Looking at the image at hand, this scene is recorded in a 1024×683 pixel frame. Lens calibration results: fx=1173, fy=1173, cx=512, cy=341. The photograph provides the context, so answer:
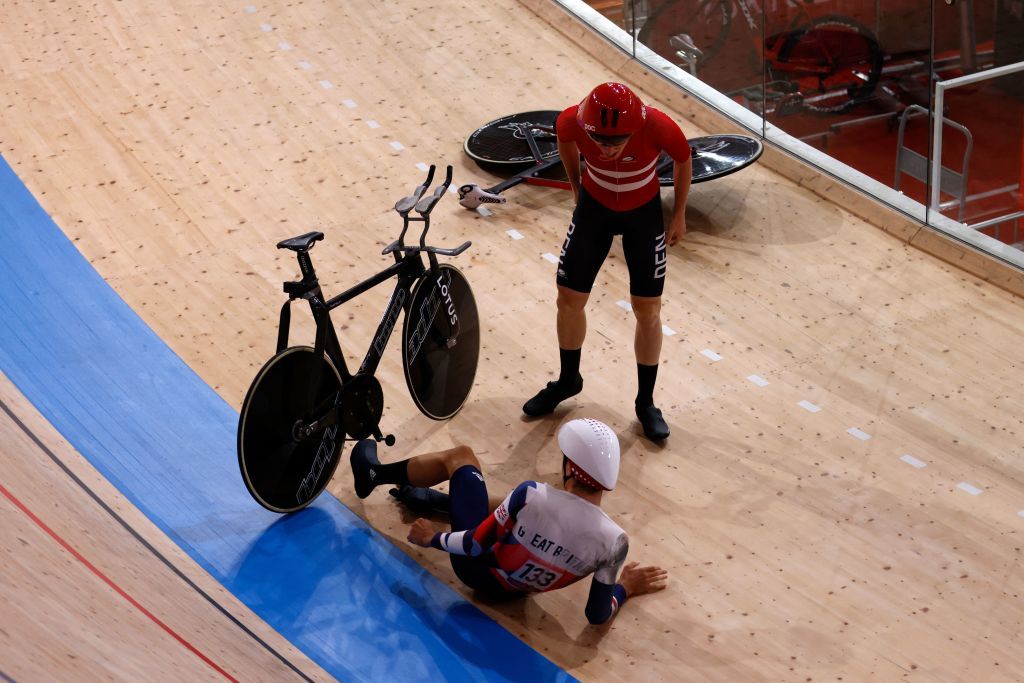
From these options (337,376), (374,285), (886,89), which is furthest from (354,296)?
(886,89)

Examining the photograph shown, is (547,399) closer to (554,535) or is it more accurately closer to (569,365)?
(569,365)

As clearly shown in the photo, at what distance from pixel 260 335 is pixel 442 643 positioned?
1.77 meters

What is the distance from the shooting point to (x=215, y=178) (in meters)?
5.78

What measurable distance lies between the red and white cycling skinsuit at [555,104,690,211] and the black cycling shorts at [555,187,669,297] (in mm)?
36

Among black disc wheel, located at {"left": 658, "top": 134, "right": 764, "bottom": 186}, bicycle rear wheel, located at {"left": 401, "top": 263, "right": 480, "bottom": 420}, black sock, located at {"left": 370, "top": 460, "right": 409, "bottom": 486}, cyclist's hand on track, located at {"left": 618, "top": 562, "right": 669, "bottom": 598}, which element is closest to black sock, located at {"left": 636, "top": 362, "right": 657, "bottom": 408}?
bicycle rear wheel, located at {"left": 401, "top": 263, "right": 480, "bottom": 420}

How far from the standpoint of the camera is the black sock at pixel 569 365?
4250 millimetres

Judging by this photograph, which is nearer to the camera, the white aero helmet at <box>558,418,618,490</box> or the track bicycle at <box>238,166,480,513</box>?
the white aero helmet at <box>558,418,618,490</box>

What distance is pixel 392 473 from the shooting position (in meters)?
3.74

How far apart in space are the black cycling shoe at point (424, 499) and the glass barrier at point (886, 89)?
2897mm

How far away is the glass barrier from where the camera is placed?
558 centimetres

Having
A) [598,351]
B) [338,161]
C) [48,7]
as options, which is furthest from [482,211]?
[48,7]

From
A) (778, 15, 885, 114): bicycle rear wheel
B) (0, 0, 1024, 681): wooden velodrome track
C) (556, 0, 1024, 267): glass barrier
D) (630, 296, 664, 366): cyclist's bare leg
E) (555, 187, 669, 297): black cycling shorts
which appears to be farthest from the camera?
(778, 15, 885, 114): bicycle rear wheel

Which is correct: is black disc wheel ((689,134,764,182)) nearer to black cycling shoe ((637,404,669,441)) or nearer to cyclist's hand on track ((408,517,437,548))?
black cycling shoe ((637,404,669,441))

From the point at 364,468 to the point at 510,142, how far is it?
274 cm
